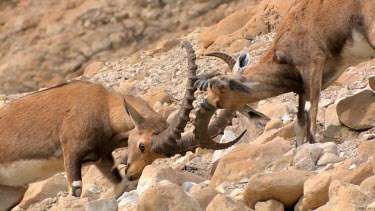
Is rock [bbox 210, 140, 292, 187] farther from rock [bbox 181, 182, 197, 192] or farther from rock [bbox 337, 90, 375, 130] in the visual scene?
rock [bbox 337, 90, 375, 130]

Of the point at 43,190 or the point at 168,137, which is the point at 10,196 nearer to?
the point at 43,190

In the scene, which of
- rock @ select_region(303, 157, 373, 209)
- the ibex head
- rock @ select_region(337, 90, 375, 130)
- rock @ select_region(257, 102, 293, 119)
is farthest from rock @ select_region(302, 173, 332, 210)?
rock @ select_region(257, 102, 293, 119)

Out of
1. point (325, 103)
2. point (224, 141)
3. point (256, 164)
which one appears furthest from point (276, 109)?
point (256, 164)

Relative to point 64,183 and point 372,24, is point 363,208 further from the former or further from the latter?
point 64,183

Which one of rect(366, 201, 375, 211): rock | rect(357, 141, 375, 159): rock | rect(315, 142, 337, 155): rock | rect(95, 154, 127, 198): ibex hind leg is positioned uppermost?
rect(366, 201, 375, 211): rock

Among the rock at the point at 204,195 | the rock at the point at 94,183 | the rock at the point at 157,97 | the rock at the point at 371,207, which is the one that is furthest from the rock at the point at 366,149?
the rock at the point at 157,97

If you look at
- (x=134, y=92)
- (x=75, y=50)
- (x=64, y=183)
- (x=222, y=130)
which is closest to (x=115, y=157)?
(x=64, y=183)

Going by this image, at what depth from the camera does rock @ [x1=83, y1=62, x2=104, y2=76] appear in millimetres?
22769

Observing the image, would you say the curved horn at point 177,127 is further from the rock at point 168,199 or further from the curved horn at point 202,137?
the rock at point 168,199

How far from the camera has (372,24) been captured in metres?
14.2

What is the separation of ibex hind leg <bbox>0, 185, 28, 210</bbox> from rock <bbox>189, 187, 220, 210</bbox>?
177 inches

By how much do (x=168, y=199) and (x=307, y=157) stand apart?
Answer: 2.26 m

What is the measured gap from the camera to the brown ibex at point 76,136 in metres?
14.9

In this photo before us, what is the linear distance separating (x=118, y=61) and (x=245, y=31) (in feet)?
9.70
